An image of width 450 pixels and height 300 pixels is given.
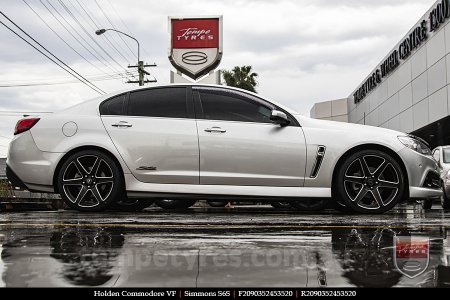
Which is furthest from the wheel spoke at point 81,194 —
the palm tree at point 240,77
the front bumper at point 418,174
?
the palm tree at point 240,77

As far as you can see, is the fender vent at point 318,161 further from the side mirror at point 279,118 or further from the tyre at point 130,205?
the tyre at point 130,205

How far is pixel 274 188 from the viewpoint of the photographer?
6355mm

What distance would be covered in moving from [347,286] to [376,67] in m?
41.6

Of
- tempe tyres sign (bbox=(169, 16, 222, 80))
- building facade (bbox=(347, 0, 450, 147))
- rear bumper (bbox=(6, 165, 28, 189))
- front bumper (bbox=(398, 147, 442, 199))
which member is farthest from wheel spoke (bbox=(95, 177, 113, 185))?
building facade (bbox=(347, 0, 450, 147))

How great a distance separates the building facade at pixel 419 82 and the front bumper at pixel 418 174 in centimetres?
2185

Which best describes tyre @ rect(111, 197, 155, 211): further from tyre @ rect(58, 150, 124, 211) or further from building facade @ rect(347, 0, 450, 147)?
building facade @ rect(347, 0, 450, 147)

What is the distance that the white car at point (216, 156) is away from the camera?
20.9 feet

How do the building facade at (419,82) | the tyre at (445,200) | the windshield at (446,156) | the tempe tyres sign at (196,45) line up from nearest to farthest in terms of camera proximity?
the tyre at (445,200) < the windshield at (446,156) < the tempe tyres sign at (196,45) < the building facade at (419,82)

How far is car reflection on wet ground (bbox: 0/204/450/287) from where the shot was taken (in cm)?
229

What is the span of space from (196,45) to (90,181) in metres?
20.6

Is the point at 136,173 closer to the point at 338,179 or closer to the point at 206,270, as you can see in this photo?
the point at 338,179

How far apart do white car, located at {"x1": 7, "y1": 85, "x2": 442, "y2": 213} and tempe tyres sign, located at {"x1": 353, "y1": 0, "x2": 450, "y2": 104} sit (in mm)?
22334

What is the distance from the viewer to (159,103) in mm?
6770
